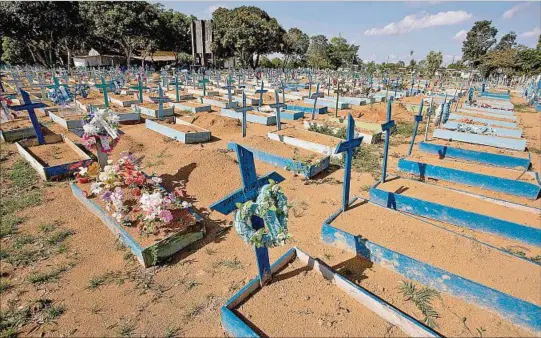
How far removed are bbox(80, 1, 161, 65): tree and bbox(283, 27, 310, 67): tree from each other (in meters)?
22.7

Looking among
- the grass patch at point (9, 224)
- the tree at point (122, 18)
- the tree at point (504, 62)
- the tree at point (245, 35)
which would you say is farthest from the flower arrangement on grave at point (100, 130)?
the tree at point (504, 62)

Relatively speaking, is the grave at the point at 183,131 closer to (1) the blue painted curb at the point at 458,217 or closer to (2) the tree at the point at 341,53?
(1) the blue painted curb at the point at 458,217

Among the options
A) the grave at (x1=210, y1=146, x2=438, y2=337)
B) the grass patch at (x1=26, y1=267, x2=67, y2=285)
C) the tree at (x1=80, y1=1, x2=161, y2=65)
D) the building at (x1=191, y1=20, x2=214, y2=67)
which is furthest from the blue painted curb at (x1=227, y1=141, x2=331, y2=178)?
the building at (x1=191, y1=20, x2=214, y2=67)

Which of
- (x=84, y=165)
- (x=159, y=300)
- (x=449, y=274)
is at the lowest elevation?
(x=159, y=300)

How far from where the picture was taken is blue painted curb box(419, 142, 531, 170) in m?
7.96

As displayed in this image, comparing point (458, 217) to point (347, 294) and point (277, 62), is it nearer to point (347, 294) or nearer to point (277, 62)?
point (347, 294)

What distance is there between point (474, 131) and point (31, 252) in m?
12.8

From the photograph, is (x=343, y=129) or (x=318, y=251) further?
(x=343, y=129)

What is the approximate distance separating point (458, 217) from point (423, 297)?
7.30ft

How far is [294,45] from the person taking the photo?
177 ft

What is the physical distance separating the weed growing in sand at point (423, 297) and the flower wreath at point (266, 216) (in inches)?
77.1

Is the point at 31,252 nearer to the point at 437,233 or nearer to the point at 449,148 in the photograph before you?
the point at 437,233

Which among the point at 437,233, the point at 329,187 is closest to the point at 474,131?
the point at 329,187

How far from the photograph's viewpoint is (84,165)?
7.29 metres
